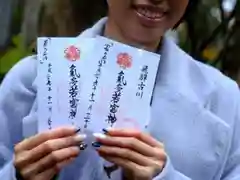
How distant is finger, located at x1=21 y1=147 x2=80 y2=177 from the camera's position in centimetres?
153

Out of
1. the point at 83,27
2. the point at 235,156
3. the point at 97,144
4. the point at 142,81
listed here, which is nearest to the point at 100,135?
the point at 97,144

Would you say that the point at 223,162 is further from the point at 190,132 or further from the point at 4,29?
the point at 4,29

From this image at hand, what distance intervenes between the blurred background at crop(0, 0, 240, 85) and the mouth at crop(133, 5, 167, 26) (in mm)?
935

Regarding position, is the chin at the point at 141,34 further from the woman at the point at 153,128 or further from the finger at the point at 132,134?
the finger at the point at 132,134

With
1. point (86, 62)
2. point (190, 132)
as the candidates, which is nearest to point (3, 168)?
point (86, 62)

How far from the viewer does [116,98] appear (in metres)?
1.60

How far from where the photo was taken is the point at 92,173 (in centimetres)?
168

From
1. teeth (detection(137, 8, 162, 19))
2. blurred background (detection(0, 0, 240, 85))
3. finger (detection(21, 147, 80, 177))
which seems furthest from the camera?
blurred background (detection(0, 0, 240, 85))

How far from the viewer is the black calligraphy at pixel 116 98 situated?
1.59 meters

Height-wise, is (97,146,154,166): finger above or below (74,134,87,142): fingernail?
below

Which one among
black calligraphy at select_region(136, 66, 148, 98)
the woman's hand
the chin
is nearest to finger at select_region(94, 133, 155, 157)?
the woman's hand

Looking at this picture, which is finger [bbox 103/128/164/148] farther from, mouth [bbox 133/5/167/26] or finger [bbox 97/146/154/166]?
mouth [bbox 133/5/167/26]

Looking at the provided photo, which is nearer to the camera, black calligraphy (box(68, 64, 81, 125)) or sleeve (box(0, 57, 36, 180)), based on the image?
black calligraphy (box(68, 64, 81, 125))

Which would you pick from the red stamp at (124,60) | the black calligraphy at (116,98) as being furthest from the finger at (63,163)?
the red stamp at (124,60)
